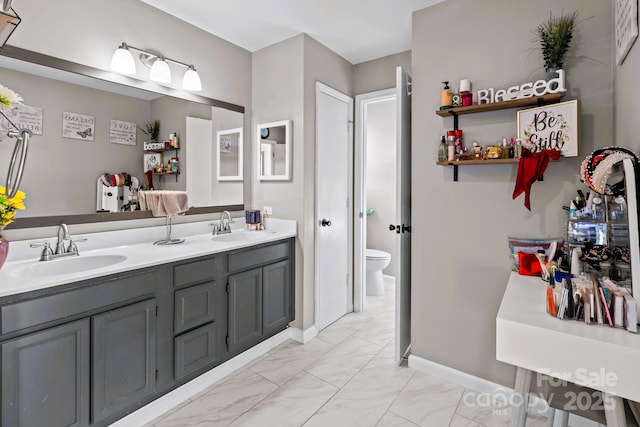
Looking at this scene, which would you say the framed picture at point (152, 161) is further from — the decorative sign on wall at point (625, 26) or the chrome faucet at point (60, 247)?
the decorative sign on wall at point (625, 26)

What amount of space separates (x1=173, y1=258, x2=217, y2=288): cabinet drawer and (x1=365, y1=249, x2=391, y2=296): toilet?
7.14 feet

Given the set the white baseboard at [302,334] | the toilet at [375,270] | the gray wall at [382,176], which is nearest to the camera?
the white baseboard at [302,334]

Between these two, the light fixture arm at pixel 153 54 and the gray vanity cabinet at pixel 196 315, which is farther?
the light fixture arm at pixel 153 54

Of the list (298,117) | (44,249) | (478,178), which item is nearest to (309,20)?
(298,117)

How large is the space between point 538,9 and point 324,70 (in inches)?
62.8

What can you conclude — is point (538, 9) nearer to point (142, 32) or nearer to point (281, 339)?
point (142, 32)

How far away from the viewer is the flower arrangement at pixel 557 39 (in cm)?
163

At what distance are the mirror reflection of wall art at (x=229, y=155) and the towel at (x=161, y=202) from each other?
51 centimetres

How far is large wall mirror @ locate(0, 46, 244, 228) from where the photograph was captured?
1724 millimetres

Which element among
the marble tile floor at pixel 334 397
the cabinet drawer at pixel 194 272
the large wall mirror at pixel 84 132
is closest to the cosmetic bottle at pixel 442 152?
the marble tile floor at pixel 334 397

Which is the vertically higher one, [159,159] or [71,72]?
[71,72]

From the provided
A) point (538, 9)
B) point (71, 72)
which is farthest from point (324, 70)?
point (71, 72)

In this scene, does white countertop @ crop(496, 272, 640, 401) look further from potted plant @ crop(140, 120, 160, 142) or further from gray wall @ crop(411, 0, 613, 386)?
potted plant @ crop(140, 120, 160, 142)

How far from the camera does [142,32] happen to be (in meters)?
2.17
